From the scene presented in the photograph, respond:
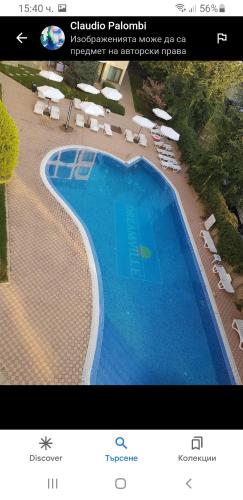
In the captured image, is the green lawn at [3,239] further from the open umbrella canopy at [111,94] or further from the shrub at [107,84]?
the shrub at [107,84]

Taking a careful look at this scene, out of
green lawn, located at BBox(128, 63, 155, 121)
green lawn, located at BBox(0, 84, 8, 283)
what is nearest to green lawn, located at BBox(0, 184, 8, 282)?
green lawn, located at BBox(0, 84, 8, 283)

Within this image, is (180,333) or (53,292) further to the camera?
(180,333)

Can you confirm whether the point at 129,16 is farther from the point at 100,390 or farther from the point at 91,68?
the point at 91,68
